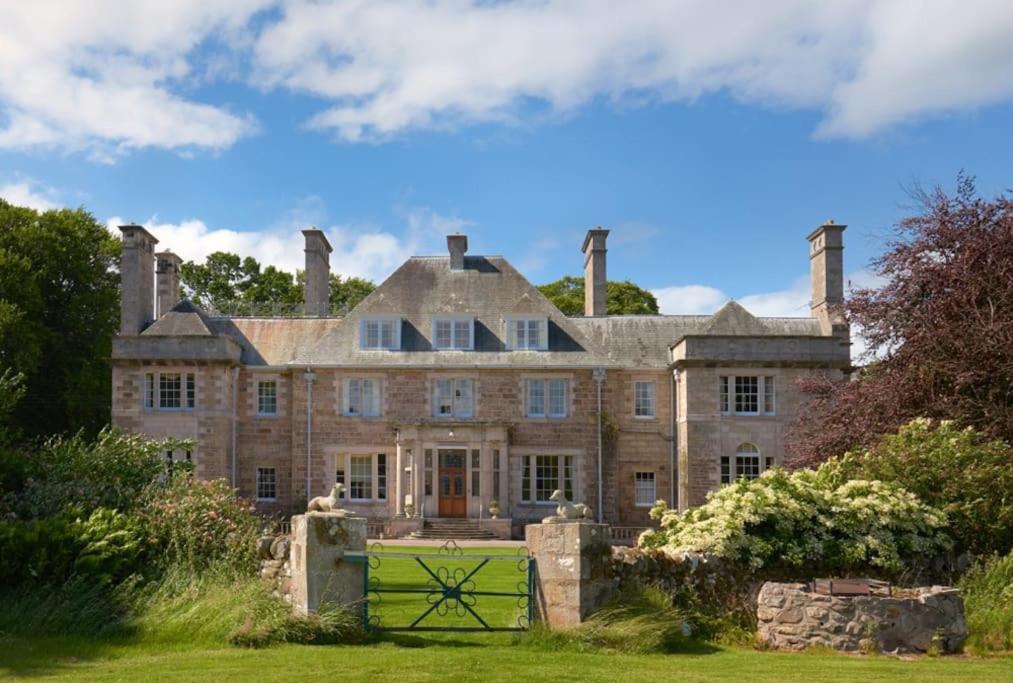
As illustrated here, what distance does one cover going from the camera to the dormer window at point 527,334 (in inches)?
1310

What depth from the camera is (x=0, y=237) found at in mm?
36938

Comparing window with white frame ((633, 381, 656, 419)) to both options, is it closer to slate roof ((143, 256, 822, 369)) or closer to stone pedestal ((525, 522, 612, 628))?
slate roof ((143, 256, 822, 369))

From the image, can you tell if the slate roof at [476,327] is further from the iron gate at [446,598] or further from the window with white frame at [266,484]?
the iron gate at [446,598]

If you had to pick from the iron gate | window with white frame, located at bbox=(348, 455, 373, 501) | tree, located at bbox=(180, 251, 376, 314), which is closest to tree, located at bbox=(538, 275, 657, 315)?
tree, located at bbox=(180, 251, 376, 314)

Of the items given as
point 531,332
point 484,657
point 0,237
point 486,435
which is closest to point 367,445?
point 486,435

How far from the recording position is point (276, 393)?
33656 mm

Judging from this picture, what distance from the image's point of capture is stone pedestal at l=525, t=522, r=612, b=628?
444 inches

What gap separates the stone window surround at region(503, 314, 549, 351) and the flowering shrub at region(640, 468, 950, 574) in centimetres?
1932

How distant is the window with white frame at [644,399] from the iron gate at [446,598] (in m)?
14.2

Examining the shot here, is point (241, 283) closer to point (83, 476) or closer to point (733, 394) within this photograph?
point (733, 394)

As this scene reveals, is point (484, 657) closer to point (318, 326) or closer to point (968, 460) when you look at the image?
point (968, 460)

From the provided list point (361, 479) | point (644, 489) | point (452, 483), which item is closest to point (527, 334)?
point (452, 483)

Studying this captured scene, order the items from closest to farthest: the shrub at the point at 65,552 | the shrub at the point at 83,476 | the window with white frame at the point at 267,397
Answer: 1. the shrub at the point at 65,552
2. the shrub at the point at 83,476
3. the window with white frame at the point at 267,397

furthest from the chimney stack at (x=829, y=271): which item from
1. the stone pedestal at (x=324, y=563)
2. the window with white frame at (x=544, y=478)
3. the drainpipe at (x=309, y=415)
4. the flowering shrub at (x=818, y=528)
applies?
the stone pedestal at (x=324, y=563)
